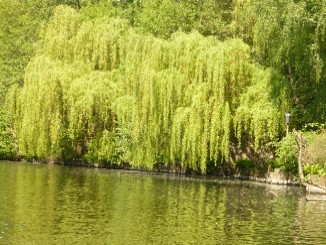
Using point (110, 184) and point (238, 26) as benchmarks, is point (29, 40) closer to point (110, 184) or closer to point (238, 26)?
point (238, 26)

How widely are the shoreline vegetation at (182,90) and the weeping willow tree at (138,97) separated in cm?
7

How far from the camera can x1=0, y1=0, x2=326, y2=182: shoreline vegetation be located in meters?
39.5

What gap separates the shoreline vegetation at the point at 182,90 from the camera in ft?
130

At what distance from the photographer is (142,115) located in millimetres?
42469

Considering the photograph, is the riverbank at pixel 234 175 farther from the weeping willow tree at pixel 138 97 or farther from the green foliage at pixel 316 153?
the green foliage at pixel 316 153

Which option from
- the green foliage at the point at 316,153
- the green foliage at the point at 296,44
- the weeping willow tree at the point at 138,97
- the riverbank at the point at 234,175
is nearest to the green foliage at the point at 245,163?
the riverbank at the point at 234,175

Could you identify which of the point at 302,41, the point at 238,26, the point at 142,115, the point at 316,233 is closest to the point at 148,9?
the point at 238,26

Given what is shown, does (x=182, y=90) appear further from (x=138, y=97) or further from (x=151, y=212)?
(x=151, y=212)

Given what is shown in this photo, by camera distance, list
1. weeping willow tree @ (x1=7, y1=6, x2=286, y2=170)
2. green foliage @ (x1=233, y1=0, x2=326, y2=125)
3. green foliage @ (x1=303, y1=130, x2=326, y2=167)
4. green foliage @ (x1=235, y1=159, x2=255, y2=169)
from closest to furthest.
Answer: green foliage @ (x1=303, y1=130, x2=326, y2=167) < green foliage @ (x1=233, y1=0, x2=326, y2=125) < weeping willow tree @ (x1=7, y1=6, x2=286, y2=170) < green foliage @ (x1=235, y1=159, x2=255, y2=169)

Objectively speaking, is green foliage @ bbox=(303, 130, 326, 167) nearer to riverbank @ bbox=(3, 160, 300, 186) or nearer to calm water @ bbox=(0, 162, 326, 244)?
calm water @ bbox=(0, 162, 326, 244)

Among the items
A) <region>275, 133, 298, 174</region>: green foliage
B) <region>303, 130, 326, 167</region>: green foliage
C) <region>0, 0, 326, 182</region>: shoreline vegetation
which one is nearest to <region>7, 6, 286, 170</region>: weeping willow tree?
<region>0, 0, 326, 182</region>: shoreline vegetation

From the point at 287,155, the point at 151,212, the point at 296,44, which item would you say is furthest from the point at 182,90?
the point at 151,212

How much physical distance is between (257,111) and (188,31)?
12.4 m

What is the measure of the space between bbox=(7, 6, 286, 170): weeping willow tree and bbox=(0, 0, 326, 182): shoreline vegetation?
0.07 m
